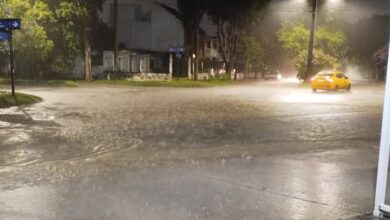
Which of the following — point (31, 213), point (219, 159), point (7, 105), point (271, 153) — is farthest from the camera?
point (7, 105)

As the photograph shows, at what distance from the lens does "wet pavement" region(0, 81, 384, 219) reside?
627cm

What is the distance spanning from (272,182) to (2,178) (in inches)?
169

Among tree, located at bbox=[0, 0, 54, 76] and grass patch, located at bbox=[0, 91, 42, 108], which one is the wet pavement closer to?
grass patch, located at bbox=[0, 91, 42, 108]

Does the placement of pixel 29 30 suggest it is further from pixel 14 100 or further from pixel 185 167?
pixel 185 167

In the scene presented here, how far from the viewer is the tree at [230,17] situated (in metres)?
53.3

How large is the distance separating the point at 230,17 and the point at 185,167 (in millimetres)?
48373

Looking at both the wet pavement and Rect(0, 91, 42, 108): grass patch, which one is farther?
Rect(0, 91, 42, 108): grass patch

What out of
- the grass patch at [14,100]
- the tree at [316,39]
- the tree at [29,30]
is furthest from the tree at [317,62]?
the grass patch at [14,100]

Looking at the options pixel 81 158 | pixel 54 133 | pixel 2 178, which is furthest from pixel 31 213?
pixel 54 133

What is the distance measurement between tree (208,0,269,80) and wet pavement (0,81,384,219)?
38.2 m

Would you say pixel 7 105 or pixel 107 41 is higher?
pixel 107 41

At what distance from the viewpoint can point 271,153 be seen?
10.3 meters

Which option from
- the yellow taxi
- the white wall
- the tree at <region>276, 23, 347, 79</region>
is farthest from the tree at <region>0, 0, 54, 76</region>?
the tree at <region>276, 23, 347, 79</region>

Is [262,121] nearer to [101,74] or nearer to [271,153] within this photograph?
[271,153]
